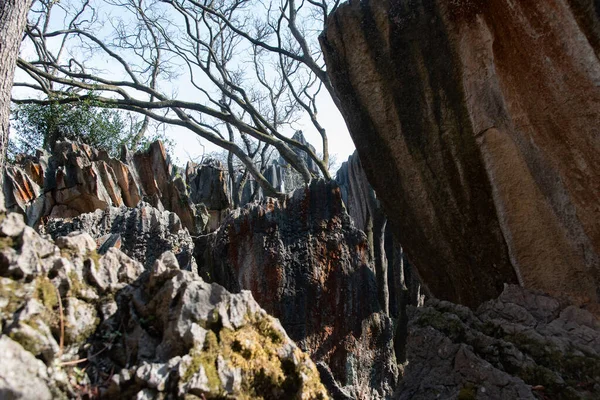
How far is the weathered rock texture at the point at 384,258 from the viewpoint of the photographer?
8906 millimetres

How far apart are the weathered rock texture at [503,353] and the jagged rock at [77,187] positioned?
6.03 metres

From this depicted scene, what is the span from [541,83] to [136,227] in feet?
13.8

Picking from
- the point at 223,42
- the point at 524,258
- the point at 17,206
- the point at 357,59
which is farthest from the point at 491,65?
the point at 223,42

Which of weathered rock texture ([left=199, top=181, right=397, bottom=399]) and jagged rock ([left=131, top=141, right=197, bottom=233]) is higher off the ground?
jagged rock ([left=131, top=141, right=197, bottom=233])

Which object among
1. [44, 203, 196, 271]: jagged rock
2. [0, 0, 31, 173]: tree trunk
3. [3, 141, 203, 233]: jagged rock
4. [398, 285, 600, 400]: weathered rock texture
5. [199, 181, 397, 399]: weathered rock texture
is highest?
[3, 141, 203, 233]: jagged rock

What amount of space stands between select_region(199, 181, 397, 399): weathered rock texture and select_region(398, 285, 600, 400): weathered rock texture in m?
2.00

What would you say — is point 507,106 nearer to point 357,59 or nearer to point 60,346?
point 357,59

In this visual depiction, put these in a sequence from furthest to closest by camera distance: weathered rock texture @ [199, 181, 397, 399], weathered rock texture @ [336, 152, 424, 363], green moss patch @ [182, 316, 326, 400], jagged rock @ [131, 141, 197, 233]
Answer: jagged rock @ [131, 141, 197, 233]
weathered rock texture @ [336, 152, 424, 363]
weathered rock texture @ [199, 181, 397, 399]
green moss patch @ [182, 316, 326, 400]

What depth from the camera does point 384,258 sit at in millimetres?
9438

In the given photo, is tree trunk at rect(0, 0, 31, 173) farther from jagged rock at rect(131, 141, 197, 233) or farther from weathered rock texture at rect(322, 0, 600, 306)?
jagged rock at rect(131, 141, 197, 233)

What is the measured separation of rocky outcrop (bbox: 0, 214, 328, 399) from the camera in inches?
72.5

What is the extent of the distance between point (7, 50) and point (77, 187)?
4416 millimetres

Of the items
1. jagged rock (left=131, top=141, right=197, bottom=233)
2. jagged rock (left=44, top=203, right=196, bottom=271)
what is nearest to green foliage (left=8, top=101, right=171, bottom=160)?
jagged rock (left=131, top=141, right=197, bottom=233)

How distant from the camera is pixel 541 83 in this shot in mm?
3373
